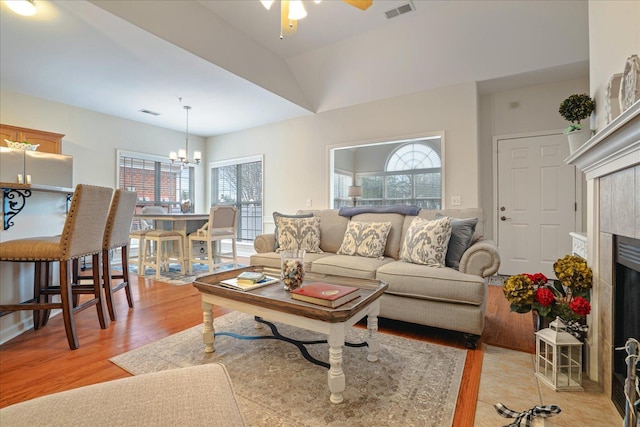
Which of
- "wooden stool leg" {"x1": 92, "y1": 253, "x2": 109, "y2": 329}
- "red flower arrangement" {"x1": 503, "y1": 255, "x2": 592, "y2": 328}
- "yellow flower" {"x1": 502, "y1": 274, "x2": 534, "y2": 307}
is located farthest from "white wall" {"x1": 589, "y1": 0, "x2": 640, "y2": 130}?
"wooden stool leg" {"x1": 92, "y1": 253, "x2": 109, "y2": 329}

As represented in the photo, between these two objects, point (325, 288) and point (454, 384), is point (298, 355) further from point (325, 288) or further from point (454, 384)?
point (454, 384)

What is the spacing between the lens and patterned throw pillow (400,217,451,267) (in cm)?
242

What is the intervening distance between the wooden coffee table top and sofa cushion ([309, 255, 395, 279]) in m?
0.52

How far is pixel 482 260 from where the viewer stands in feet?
7.09

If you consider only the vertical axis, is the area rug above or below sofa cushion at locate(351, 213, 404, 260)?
below

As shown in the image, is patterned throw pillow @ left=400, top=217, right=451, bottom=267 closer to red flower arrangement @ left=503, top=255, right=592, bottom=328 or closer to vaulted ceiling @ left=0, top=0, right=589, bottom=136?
red flower arrangement @ left=503, top=255, right=592, bottom=328

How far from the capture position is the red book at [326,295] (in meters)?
1.48

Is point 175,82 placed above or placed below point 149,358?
above

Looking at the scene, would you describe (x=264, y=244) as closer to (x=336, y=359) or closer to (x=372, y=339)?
(x=372, y=339)

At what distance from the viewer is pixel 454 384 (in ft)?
5.27

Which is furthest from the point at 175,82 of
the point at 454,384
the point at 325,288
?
the point at 454,384

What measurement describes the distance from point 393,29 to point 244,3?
1.76 meters

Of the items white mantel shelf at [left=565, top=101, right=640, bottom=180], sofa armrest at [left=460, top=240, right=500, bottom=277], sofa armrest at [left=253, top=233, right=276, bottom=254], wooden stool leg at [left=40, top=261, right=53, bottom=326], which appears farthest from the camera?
sofa armrest at [left=253, top=233, right=276, bottom=254]

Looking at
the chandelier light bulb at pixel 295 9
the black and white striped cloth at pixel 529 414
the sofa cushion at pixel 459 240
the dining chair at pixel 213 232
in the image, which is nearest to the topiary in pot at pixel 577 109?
the sofa cushion at pixel 459 240
